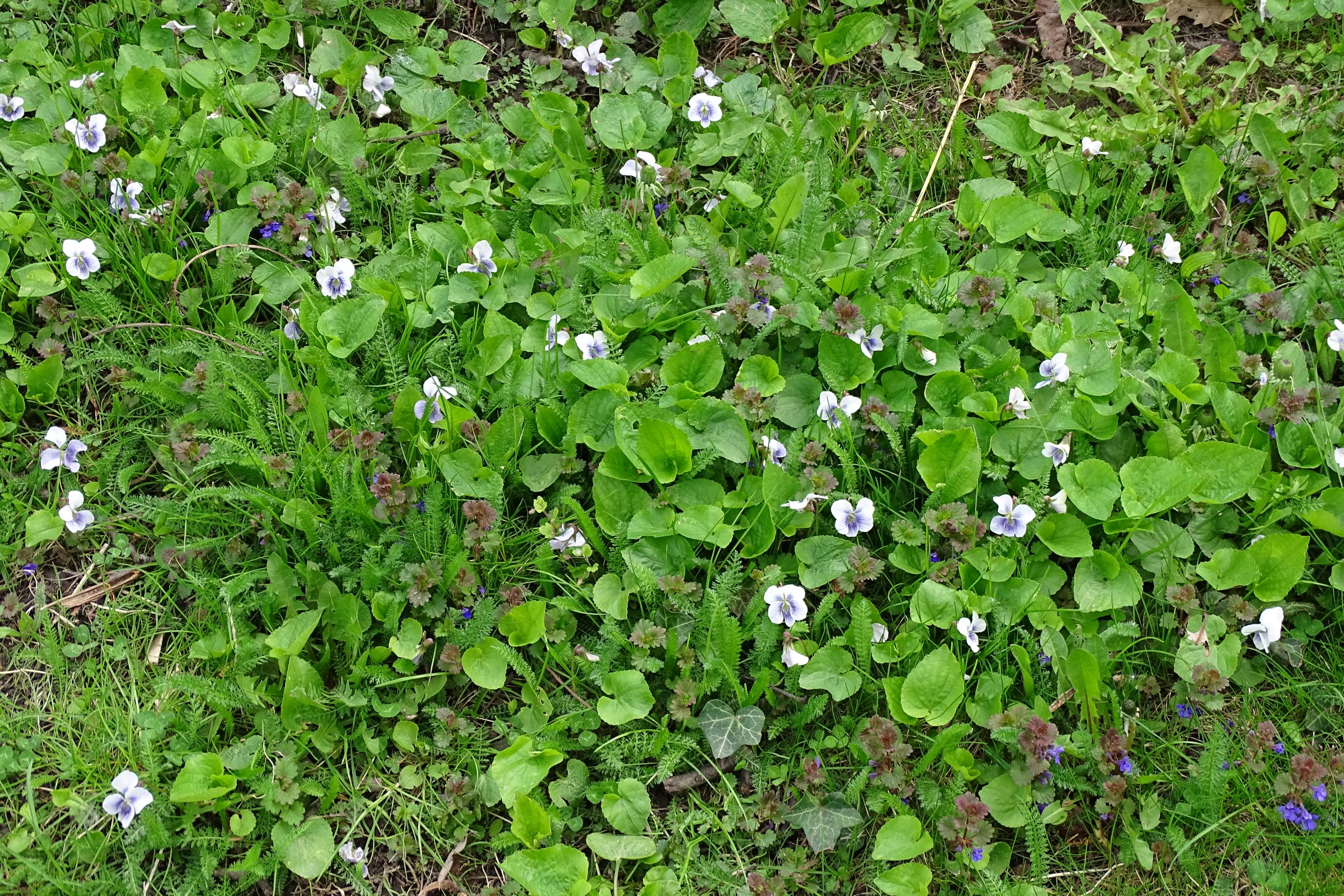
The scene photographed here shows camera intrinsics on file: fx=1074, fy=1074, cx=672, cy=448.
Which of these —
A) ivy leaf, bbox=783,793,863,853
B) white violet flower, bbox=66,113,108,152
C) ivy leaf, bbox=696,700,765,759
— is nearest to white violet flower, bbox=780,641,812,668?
ivy leaf, bbox=696,700,765,759

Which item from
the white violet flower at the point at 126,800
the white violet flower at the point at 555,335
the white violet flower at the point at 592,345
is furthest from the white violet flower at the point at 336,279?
the white violet flower at the point at 126,800

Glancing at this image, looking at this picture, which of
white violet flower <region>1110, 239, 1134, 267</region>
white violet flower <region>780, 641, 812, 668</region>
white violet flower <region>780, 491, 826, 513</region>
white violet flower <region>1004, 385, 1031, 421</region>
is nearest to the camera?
white violet flower <region>780, 641, 812, 668</region>

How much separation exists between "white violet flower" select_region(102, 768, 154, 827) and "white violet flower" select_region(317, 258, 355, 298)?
53.7 inches

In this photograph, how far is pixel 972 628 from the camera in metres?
2.52

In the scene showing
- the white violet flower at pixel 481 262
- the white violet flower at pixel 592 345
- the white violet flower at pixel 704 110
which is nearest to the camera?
the white violet flower at pixel 592 345

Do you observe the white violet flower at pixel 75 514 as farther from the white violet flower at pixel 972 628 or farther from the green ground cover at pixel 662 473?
the white violet flower at pixel 972 628

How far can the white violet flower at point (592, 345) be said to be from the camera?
287 centimetres

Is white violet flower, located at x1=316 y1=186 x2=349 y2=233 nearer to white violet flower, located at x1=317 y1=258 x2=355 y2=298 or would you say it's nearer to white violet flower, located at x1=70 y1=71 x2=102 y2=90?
white violet flower, located at x1=317 y1=258 x2=355 y2=298

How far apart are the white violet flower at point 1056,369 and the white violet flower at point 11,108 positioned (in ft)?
10.5

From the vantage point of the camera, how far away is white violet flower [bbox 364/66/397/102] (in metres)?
3.47

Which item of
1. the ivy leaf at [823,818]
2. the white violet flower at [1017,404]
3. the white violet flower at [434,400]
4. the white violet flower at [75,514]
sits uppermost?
Answer: the white violet flower at [1017,404]

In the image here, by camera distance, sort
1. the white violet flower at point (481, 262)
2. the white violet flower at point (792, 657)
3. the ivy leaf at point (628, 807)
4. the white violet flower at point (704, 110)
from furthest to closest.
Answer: the white violet flower at point (704, 110), the white violet flower at point (481, 262), the white violet flower at point (792, 657), the ivy leaf at point (628, 807)

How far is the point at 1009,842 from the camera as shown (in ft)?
7.97

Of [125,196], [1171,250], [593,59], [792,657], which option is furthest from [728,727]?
[125,196]
